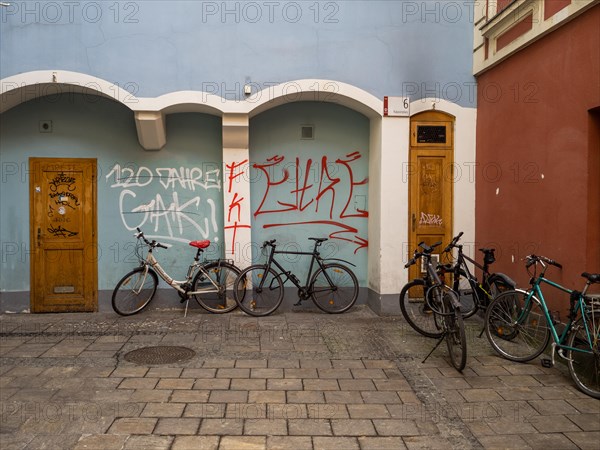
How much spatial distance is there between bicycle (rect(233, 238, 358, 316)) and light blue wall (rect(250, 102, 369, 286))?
0.93ft

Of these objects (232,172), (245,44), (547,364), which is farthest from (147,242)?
(547,364)

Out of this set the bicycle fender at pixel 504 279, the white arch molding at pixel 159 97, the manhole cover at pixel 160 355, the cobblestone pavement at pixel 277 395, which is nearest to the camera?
the cobblestone pavement at pixel 277 395

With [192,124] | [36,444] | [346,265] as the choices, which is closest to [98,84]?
[192,124]

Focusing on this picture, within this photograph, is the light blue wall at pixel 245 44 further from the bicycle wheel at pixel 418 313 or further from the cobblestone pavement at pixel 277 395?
the cobblestone pavement at pixel 277 395

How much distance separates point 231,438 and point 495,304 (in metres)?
3.42

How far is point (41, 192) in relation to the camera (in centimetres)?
783

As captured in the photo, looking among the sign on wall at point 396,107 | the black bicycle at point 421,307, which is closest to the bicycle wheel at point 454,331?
the black bicycle at point 421,307

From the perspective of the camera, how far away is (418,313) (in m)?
6.79

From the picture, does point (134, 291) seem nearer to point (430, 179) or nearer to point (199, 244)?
point (199, 244)

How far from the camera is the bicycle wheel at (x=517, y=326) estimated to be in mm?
5504

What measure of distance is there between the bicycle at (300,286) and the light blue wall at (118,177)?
0.85m

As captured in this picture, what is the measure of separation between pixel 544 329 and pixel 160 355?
4.06 metres

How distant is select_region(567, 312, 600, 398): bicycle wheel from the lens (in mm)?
4691

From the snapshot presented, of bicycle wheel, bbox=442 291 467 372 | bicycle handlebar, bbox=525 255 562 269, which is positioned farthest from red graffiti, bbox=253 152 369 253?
bicycle handlebar, bbox=525 255 562 269
